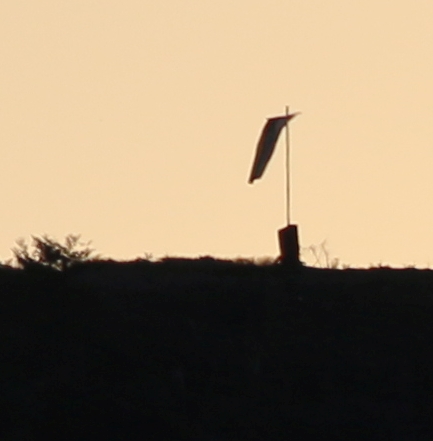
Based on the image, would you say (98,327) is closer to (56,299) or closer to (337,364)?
(56,299)

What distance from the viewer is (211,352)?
5272 cm

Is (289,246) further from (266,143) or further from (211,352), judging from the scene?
(211,352)

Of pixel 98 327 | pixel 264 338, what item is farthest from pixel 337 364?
pixel 98 327

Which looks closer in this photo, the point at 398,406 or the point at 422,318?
the point at 398,406

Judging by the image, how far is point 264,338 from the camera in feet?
177

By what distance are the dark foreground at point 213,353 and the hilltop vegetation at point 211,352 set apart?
38mm

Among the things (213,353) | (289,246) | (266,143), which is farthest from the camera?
(266,143)

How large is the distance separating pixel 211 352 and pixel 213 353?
0.05 m

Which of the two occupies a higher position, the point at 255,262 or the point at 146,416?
the point at 255,262

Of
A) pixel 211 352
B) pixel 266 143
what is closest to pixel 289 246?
pixel 266 143

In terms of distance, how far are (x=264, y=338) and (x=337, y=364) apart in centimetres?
173

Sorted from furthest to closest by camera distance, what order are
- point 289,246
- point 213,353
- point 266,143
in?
point 266,143 < point 289,246 < point 213,353

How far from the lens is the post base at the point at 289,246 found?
55.8 m

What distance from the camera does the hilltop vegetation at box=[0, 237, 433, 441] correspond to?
49594 mm
